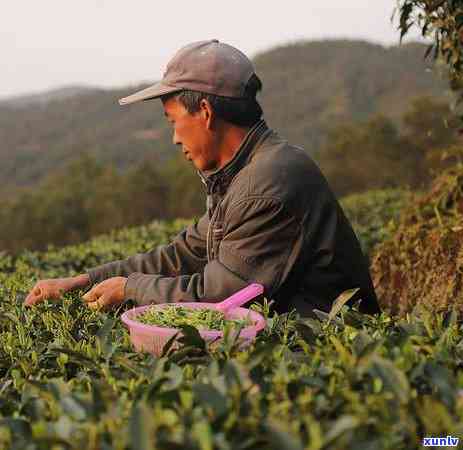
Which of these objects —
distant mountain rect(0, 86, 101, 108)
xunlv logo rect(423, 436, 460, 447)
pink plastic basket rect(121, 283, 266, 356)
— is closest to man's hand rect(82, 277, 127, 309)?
pink plastic basket rect(121, 283, 266, 356)

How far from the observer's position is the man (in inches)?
115

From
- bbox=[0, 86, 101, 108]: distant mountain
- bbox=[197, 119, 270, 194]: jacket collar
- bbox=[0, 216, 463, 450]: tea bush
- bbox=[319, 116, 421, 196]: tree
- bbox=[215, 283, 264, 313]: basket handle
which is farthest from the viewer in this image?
bbox=[0, 86, 101, 108]: distant mountain

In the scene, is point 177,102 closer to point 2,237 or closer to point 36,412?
point 36,412

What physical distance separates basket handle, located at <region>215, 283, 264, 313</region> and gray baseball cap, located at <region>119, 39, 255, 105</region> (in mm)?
899

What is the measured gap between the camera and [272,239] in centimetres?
294

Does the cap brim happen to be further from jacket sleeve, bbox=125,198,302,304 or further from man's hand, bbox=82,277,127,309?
man's hand, bbox=82,277,127,309

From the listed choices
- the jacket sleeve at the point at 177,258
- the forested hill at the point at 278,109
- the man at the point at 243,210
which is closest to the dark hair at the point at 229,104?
the man at the point at 243,210

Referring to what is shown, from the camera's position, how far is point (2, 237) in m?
46.8

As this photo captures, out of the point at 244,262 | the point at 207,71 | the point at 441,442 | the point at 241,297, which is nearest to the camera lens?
the point at 441,442

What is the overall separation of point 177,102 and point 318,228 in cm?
81

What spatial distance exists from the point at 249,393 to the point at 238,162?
65.4 inches

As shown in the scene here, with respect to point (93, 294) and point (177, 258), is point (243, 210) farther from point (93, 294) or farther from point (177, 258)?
point (177, 258)

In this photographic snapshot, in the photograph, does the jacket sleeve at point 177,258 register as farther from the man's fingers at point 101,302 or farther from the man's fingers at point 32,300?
the man's fingers at point 101,302

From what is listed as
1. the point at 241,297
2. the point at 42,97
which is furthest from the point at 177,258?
the point at 42,97
